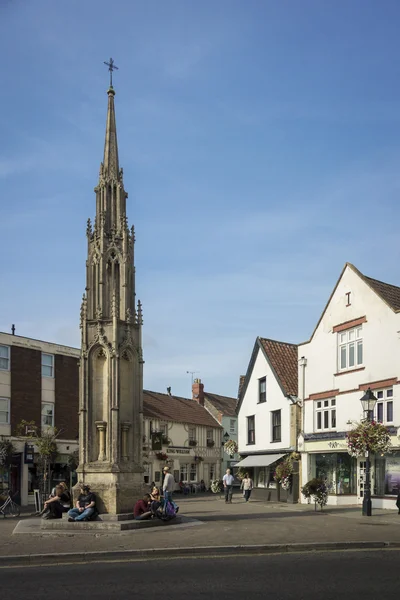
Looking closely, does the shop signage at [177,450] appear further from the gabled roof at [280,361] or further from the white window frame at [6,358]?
the white window frame at [6,358]

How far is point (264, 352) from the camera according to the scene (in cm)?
4081

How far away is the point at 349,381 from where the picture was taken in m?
32.8

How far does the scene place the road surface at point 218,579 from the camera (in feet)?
34.7

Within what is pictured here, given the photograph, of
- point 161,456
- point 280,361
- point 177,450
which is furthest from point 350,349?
point 177,450

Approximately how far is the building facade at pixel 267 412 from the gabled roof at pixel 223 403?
28232mm

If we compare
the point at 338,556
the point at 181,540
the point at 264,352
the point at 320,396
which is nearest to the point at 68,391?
the point at 264,352

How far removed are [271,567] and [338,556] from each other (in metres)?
2.43

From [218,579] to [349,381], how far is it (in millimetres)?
21937

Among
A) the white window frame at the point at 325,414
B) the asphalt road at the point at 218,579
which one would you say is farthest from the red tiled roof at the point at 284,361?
the asphalt road at the point at 218,579

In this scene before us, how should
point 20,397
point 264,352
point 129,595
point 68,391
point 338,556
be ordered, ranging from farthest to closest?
point 68,391
point 20,397
point 264,352
point 338,556
point 129,595

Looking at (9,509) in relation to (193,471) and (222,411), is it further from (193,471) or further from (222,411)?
(222,411)

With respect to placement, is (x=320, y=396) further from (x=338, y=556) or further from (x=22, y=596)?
(x=22, y=596)

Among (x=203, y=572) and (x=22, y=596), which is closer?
(x=22, y=596)

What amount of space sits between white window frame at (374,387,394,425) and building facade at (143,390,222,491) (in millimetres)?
29890
